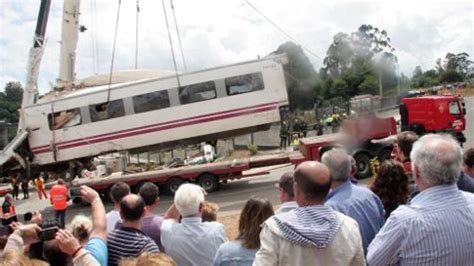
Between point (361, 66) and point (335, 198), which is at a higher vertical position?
point (361, 66)

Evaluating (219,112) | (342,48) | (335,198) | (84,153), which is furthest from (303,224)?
(84,153)

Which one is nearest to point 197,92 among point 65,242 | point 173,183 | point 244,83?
point 244,83

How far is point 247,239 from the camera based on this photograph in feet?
11.2

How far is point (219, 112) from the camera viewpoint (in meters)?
18.3

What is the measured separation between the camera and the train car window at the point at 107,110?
1877 cm

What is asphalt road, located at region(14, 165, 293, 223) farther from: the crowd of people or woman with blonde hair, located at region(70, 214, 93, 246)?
the crowd of people

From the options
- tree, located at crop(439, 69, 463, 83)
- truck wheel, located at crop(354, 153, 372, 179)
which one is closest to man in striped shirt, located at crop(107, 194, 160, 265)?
truck wheel, located at crop(354, 153, 372, 179)

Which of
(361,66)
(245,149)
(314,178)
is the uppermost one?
(361,66)

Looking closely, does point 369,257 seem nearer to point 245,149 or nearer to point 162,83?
point 162,83

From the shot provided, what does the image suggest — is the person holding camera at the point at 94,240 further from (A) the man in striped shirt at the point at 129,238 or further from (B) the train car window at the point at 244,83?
(B) the train car window at the point at 244,83

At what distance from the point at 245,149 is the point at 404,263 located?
2494 cm

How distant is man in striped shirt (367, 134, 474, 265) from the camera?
2809 millimetres

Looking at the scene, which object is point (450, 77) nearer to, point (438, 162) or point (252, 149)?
point (252, 149)

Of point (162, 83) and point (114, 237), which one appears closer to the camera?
point (114, 237)
